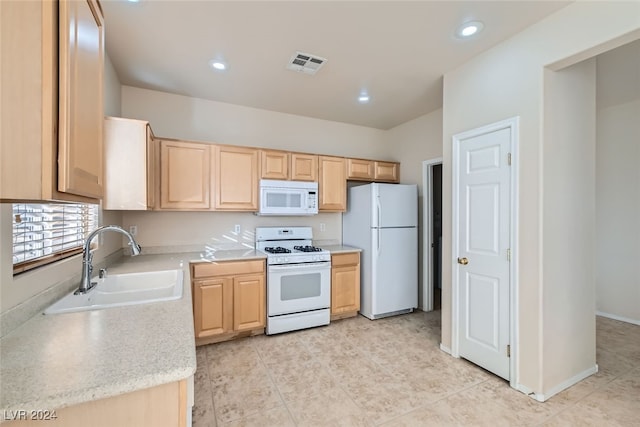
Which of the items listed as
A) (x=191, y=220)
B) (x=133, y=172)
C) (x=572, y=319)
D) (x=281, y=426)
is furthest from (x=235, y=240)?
(x=572, y=319)

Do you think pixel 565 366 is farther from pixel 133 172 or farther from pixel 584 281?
pixel 133 172

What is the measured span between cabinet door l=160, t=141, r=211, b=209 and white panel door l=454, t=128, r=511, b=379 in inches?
102

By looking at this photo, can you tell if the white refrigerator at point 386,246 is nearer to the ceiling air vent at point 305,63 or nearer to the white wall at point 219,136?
the white wall at point 219,136

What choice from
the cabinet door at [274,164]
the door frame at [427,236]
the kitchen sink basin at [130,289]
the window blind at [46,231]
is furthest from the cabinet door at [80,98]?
the door frame at [427,236]

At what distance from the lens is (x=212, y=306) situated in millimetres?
2902

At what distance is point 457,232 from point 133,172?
279 centimetres

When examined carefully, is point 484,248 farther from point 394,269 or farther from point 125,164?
point 125,164

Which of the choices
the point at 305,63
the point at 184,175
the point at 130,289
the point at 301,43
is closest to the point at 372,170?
the point at 305,63

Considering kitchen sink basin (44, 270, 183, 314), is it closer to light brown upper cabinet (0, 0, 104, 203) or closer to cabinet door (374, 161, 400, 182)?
light brown upper cabinet (0, 0, 104, 203)

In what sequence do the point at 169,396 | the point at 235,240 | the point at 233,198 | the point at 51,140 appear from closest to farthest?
the point at 51,140 < the point at 169,396 < the point at 233,198 < the point at 235,240

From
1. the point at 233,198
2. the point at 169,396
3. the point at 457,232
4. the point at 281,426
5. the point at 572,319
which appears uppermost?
the point at 233,198

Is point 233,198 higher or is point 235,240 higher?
point 233,198

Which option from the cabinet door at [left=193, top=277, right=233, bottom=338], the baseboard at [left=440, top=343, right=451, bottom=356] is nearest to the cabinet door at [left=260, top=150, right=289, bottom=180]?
the cabinet door at [left=193, top=277, right=233, bottom=338]

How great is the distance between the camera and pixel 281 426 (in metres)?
1.81
